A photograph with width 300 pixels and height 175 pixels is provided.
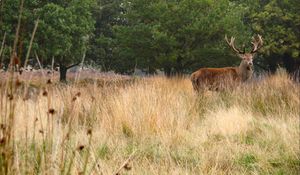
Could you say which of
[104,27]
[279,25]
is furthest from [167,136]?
[104,27]

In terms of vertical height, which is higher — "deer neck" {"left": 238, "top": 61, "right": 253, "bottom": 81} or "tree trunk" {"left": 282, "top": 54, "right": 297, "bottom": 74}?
"deer neck" {"left": 238, "top": 61, "right": 253, "bottom": 81}

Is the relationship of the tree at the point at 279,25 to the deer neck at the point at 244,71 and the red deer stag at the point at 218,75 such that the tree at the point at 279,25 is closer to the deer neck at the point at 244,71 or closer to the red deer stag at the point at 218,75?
the deer neck at the point at 244,71

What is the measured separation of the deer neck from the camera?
12678 mm

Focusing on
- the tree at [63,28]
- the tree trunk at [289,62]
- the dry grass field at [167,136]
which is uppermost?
the tree at [63,28]

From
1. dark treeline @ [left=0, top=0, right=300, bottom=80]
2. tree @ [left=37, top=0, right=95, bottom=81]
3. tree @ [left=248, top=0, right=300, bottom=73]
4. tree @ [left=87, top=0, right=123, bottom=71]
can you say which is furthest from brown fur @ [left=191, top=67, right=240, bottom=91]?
tree @ [left=87, top=0, right=123, bottom=71]

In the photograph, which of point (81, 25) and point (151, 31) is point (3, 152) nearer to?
point (151, 31)

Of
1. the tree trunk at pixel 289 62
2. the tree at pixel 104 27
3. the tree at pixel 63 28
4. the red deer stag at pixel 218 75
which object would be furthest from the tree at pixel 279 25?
the red deer stag at pixel 218 75

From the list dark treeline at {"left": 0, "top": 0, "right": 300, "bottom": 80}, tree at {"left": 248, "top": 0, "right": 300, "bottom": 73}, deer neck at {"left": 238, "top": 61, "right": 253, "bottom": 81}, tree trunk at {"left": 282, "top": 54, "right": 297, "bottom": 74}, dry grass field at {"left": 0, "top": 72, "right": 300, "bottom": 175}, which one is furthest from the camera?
tree trunk at {"left": 282, "top": 54, "right": 297, "bottom": 74}

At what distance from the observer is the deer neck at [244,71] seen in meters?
12.7

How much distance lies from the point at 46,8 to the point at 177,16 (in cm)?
511

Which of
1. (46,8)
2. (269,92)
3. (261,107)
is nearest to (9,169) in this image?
(261,107)

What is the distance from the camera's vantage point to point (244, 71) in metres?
12.8

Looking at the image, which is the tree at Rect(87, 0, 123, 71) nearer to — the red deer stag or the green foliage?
the green foliage

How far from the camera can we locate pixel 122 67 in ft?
72.9
